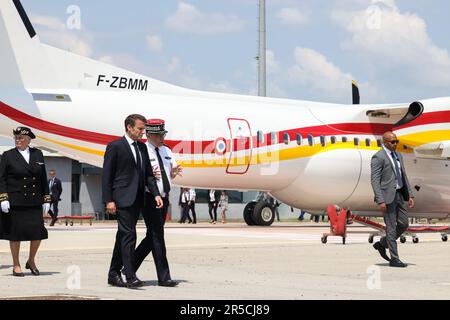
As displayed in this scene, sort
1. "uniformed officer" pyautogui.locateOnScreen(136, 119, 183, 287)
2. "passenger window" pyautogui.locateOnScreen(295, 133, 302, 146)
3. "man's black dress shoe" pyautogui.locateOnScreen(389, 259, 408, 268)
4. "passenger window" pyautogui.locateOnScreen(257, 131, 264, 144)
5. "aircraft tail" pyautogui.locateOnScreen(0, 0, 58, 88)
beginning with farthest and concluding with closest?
"passenger window" pyautogui.locateOnScreen(295, 133, 302, 146) < "passenger window" pyautogui.locateOnScreen(257, 131, 264, 144) < "aircraft tail" pyautogui.locateOnScreen(0, 0, 58, 88) < "man's black dress shoe" pyautogui.locateOnScreen(389, 259, 408, 268) < "uniformed officer" pyautogui.locateOnScreen(136, 119, 183, 287)

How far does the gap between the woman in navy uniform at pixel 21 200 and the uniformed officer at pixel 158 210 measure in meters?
1.87

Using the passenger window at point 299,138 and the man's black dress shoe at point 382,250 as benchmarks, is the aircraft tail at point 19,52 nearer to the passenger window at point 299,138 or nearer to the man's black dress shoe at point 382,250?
the passenger window at point 299,138

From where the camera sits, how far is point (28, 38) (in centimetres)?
2178

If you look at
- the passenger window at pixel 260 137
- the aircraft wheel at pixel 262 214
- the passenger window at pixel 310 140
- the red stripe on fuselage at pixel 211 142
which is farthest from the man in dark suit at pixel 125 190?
the aircraft wheel at pixel 262 214

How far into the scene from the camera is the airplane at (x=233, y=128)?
21828 millimetres

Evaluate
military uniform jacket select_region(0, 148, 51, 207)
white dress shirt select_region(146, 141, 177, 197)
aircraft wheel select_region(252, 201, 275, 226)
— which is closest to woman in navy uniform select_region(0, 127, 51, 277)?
military uniform jacket select_region(0, 148, 51, 207)

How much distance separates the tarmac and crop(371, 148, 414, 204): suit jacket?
1069mm

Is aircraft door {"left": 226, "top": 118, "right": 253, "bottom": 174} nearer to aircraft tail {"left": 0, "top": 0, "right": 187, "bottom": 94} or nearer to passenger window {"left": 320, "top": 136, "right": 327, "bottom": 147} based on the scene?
passenger window {"left": 320, "top": 136, "right": 327, "bottom": 147}

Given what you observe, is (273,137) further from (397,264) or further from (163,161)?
(163,161)

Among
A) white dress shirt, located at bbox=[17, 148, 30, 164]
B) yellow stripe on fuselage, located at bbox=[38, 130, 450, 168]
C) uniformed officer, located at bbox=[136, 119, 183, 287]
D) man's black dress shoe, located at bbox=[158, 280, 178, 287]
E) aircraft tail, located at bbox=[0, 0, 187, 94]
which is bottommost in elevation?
man's black dress shoe, located at bbox=[158, 280, 178, 287]

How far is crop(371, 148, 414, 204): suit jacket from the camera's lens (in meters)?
12.5

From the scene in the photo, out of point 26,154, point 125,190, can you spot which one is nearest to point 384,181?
point 125,190

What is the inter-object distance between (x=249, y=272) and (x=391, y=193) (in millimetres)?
2587

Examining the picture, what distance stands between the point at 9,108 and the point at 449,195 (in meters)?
14.9
